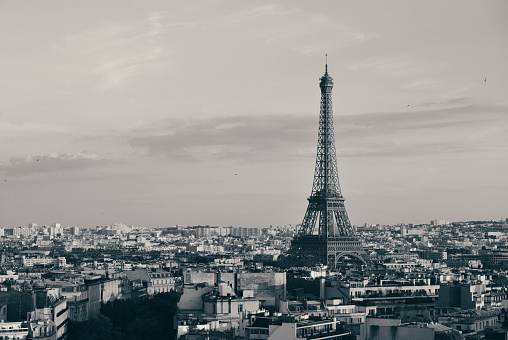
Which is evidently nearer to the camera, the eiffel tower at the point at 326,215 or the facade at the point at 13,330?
the facade at the point at 13,330

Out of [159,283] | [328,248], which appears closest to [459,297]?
[159,283]

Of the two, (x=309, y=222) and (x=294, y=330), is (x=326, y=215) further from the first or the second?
(x=294, y=330)

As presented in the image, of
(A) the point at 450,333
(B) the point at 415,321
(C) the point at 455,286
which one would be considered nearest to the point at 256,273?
(C) the point at 455,286

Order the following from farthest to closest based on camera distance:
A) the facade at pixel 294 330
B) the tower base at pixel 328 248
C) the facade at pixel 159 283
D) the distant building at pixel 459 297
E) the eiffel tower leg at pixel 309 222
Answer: the eiffel tower leg at pixel 309 222 < the tower base at pixel 328 248 < the facade at pixel 159 283 < the distant building at pixel 459 297 < the facade at pixel 294 330

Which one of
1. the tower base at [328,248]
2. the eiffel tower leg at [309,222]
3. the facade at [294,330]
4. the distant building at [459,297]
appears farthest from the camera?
the eiffel tower leg at [309,222]

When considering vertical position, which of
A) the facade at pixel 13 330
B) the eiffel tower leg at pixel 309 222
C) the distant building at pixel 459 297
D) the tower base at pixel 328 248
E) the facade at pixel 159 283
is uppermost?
the eiffel tower leg at pixel 309 222

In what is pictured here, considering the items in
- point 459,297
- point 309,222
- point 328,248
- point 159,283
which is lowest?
point 459,297

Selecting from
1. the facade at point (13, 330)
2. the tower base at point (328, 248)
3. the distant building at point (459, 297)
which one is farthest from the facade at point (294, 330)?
the tower base at point (328, 248)

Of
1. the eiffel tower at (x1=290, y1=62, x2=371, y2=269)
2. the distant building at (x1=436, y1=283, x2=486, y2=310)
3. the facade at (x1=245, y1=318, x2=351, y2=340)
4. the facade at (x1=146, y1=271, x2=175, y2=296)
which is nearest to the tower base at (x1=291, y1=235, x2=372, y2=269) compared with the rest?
the eiffel tower at (x1=290, y1=62, x2=371, y2=269)

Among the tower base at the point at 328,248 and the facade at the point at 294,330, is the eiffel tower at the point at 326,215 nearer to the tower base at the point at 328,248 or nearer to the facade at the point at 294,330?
the tower base at the point at 328,248
